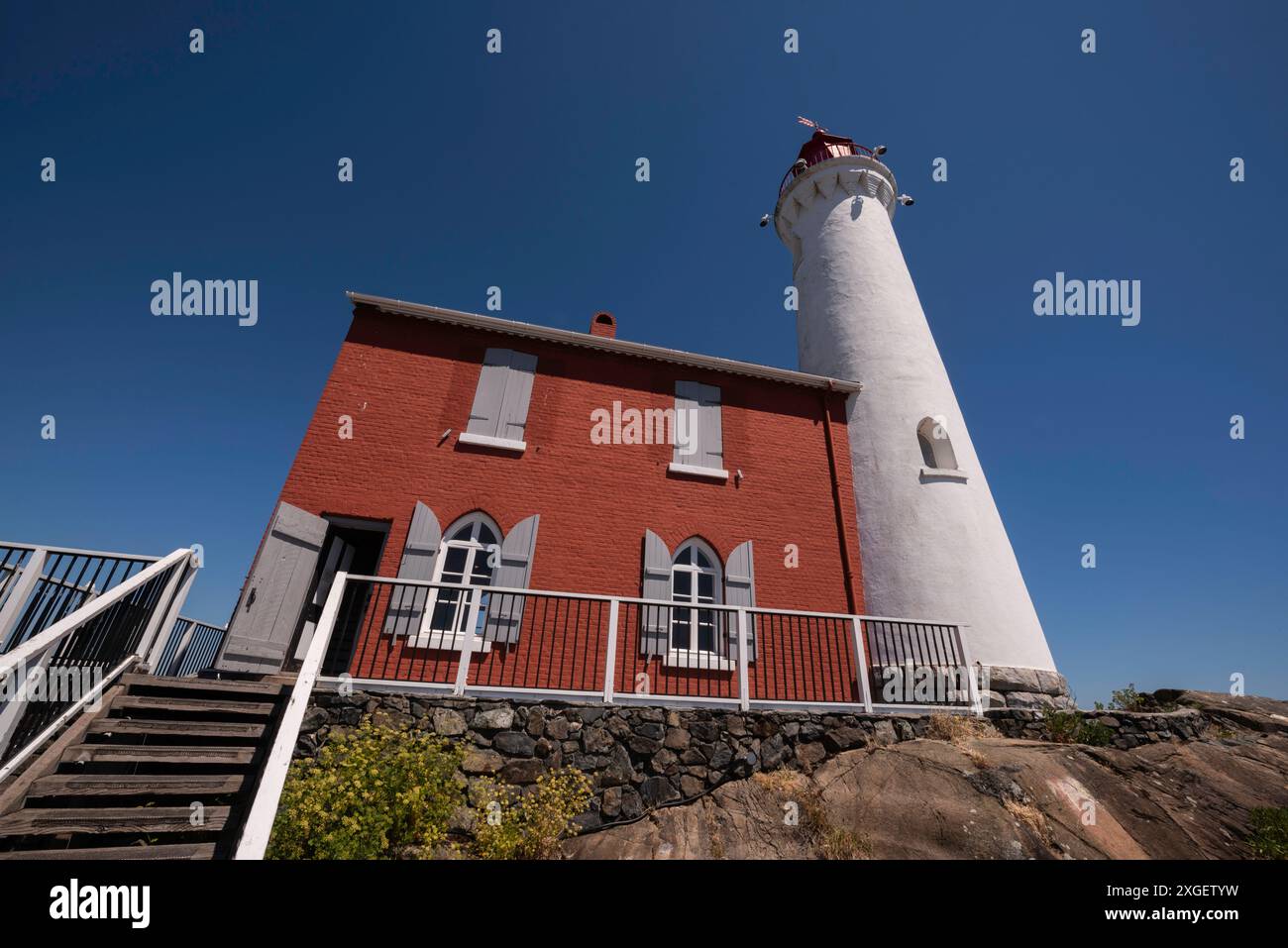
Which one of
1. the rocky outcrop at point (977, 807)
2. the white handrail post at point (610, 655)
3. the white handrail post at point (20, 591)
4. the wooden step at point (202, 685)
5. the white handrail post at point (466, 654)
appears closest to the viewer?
the white handrail post at point (20, 591)

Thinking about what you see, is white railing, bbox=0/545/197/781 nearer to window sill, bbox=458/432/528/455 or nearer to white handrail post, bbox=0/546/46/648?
white handrail post, bbox=0/546/46/648

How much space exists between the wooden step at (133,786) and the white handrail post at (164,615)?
1.69 m

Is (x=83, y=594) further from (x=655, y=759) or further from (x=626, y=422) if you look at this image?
(x=626, y=422)

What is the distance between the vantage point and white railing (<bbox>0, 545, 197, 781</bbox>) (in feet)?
12.9

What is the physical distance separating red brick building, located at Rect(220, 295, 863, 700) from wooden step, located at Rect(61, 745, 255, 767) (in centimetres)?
216

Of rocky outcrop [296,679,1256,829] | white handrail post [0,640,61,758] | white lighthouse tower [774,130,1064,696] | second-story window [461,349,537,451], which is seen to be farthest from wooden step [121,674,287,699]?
white lighthouse tower [774,130,1064,696]

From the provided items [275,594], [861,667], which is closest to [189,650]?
[275,594]

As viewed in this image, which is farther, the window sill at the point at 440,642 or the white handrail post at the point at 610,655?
the window sill at the point at 440,642

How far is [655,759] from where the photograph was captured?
20.5 ft

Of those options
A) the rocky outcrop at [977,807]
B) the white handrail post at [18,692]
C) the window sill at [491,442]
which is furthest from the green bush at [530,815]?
the window sill at [491,442]

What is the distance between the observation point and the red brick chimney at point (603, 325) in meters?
11.8

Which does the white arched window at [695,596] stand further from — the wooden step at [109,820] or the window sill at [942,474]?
the wooden step at [109,820]

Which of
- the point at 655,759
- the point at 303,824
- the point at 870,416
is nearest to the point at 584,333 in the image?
the point at 870,416
